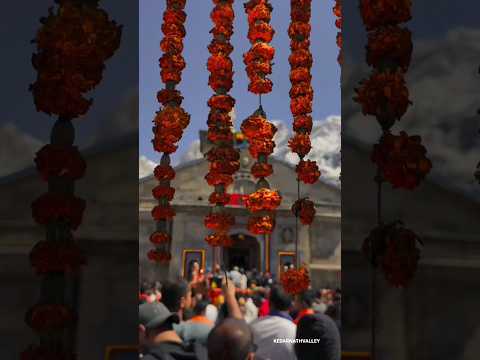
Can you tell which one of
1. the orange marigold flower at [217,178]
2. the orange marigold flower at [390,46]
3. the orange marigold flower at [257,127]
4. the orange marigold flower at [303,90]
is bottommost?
the orange marigold flower at [217,178]

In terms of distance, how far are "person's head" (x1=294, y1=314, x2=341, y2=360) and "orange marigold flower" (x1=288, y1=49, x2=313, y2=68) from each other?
331cm

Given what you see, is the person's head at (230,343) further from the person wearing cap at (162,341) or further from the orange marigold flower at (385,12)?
the orange marigold flower at (385,12)

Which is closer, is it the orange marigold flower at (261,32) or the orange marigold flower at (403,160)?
the orange marigold flower at (403,160)

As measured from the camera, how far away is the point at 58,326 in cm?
329

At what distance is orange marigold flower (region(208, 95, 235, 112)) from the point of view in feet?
19.9

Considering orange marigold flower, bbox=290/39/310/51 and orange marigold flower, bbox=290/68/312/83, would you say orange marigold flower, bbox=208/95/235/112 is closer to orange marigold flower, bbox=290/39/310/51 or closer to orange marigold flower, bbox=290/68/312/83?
orange marigold flower, bbox=290/68/312/83

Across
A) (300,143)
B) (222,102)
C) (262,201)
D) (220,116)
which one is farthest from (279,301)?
(222,102)

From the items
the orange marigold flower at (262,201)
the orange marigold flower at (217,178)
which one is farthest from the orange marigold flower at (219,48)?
the orange marigold flower at (262,201)

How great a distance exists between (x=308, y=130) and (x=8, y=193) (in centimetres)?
371

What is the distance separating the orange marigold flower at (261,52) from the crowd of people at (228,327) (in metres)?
2.86

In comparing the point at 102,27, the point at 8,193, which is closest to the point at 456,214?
the point at 102,27

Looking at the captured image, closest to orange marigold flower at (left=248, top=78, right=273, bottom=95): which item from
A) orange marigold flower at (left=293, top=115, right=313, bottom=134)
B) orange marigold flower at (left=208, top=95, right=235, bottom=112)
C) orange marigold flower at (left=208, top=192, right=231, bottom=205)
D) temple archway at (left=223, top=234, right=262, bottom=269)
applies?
orange marigold flower at (left=208, top=95, right=235, bottom=112)

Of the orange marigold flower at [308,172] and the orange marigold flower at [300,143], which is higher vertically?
the orange marigold flower at [300,143]

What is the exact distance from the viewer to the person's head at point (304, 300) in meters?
5.42
